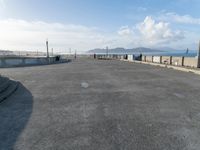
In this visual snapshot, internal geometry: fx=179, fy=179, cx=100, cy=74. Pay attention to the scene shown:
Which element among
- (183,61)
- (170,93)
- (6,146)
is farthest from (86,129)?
(183,61)

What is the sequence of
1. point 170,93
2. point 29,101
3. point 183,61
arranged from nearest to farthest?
point 29,101
point 170,93
point 183,61

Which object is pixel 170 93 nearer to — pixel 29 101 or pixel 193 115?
pixel 193 115

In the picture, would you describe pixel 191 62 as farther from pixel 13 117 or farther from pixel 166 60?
pixel 13 117

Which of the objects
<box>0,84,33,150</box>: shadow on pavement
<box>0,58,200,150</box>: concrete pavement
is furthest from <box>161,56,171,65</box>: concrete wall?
<box>0,84,33,150</box>: shadow on pavement

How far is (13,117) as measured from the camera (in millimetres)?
6059

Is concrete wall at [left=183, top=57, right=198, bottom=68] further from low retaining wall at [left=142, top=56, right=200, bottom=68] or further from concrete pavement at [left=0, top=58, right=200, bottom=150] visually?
concrete pavement at [left=0, top=58, right=200, bottom=150]

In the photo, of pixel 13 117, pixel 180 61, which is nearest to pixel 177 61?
pixel 180 61

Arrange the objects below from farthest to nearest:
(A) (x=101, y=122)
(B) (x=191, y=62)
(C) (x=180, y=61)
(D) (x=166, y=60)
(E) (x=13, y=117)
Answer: (D) (x=166, y=60) < (C) (x=180, y=61) < (B) (x=191, y=62) < (E) (x=13, y=117) < (A) (x=101, y=122)

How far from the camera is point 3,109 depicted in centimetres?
688

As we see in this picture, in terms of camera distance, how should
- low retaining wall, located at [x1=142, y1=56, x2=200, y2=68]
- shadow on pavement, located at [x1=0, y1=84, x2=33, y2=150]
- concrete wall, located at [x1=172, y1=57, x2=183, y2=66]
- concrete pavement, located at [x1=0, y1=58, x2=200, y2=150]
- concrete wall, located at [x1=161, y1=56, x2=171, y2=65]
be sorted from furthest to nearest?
1. concrete wall, located at [x1=161, y1=56, x2=171, y2=65]
2. concrete wall, located at [x1=172, y1=57, x2=183, y2=66]
3. low retaining wall, located at [x1=142, y1=56, x2=200, y2=68]
4. shadow on pavement, located at [x1=0, y1=84, x2=33, y2=150]
5. concrete pavement, located at [x1=0, y1=58, x2=200, y2=150]

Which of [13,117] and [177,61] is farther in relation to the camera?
[177,61]

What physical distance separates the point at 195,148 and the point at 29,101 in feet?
22.0

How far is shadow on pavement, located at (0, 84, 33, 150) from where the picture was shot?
14.8 feet

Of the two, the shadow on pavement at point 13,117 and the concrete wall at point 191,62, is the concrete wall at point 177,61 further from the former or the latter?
the shadow on pavement at point 13,117
